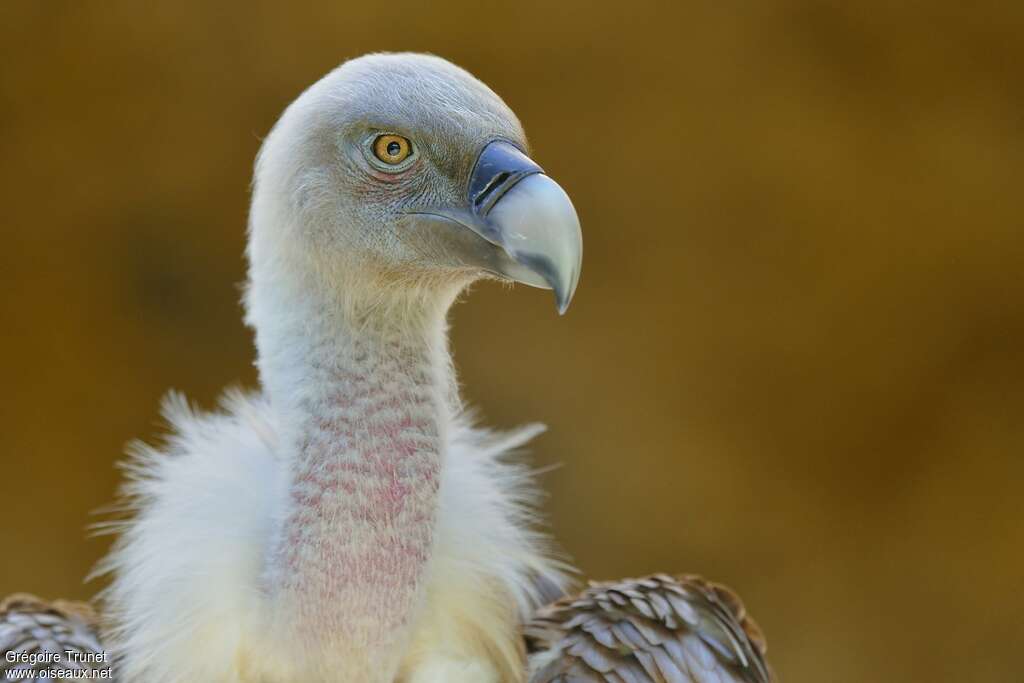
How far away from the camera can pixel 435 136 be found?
6.69ft

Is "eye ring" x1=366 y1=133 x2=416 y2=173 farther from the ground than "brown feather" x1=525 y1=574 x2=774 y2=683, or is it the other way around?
"eye ring" x1=366 y1=133 x2=416 y2=173

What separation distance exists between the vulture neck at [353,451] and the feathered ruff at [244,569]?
68 millimetres

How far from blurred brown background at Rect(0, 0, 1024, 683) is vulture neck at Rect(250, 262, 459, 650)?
9.36ft

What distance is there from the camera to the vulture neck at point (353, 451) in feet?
6.52

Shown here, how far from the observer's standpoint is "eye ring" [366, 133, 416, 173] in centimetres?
207

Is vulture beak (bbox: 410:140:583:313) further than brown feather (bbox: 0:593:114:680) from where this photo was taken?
No

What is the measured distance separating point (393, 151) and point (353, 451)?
1.57 feet

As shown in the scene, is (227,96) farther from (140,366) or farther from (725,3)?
(725,3)

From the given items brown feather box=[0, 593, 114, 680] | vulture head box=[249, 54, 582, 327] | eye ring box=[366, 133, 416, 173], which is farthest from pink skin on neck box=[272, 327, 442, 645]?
brown feather box=[0, 593, 114, 680]

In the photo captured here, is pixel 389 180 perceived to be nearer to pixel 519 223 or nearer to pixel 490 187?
pixel 490 187

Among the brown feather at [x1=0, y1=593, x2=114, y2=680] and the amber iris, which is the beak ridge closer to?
the amber iris

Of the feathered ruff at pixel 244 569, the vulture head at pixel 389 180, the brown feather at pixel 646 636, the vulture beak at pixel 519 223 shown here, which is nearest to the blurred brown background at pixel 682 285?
the brown feather at pixel 646 636

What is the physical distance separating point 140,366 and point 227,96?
108cm

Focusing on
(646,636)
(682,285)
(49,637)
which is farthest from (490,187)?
(682,285)
